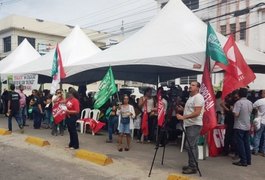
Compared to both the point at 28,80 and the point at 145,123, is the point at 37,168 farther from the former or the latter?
the point at 28,80

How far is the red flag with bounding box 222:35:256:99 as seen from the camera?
26.2 feet

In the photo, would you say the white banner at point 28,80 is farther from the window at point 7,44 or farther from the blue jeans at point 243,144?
the window at point 7,44

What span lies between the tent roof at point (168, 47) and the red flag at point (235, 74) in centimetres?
96

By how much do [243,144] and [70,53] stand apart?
9708 millimetres

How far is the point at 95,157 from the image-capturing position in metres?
8.62

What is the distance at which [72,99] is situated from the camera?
984 centimetres

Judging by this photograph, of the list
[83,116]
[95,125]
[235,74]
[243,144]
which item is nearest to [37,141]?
[95,125]

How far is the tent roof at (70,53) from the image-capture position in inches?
609

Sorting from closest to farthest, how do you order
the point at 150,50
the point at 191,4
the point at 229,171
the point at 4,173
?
1. the point at 4,173
2. the point at 229,171
3. the point at 150,50
4. the point at 191,4

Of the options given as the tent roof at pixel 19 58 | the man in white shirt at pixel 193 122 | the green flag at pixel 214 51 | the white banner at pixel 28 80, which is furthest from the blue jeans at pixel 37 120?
the man in white shirt at pixel 193 122

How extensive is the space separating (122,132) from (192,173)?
2927mm

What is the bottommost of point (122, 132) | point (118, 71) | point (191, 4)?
point (122, 132)

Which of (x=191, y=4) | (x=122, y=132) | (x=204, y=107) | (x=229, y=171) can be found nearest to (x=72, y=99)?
(x=122, y=132)

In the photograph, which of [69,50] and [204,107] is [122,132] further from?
[69,50]
